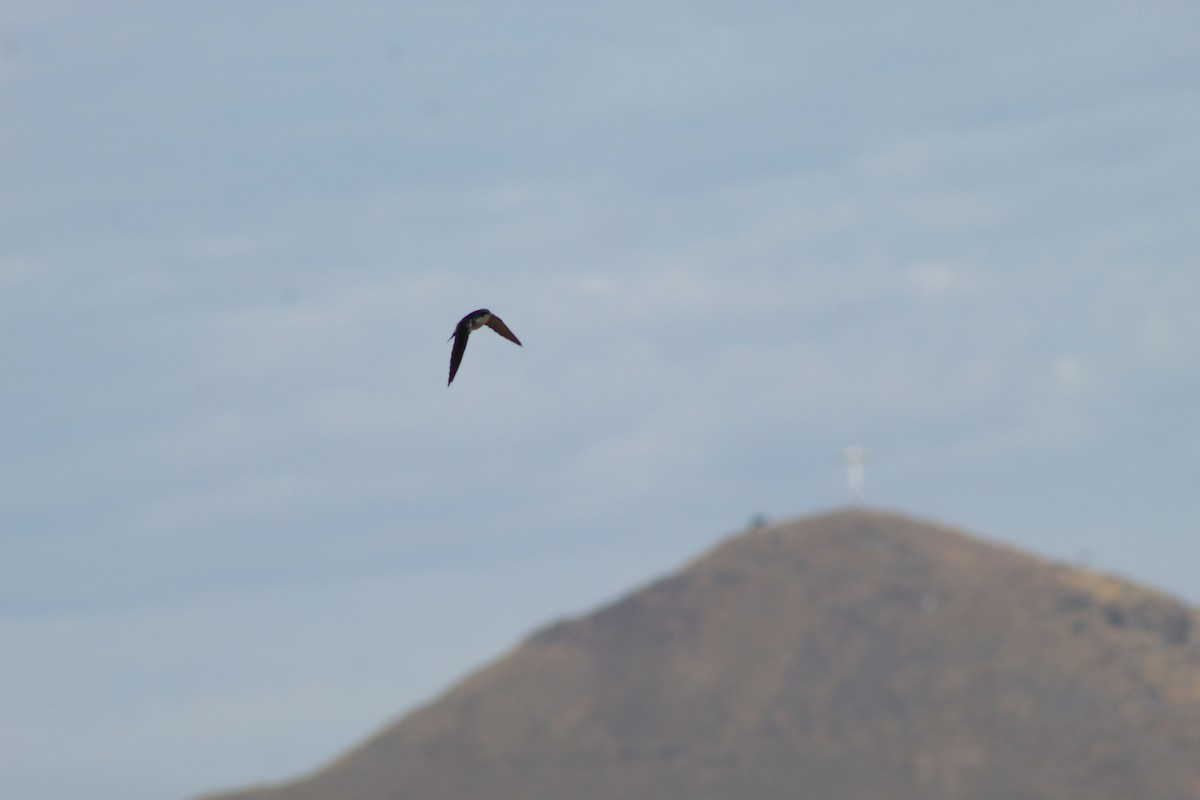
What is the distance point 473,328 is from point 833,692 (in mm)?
117562

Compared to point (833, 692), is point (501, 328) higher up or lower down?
lower down

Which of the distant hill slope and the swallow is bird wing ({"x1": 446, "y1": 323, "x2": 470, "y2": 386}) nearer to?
the swallow

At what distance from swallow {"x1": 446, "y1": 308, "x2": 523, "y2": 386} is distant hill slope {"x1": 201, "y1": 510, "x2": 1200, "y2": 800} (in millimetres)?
104760

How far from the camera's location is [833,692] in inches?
5689

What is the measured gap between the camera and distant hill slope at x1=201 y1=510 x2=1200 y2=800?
439ft

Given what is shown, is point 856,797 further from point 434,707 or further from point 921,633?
point 434,707

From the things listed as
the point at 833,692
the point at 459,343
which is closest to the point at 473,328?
the point at 459,343

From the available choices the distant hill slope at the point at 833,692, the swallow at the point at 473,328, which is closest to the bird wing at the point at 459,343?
the swallow at the point at 473,328

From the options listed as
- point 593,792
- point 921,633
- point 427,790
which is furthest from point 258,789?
point 921,633

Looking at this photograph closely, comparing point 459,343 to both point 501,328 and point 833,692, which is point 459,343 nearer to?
point 501,328

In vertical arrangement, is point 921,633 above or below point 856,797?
above

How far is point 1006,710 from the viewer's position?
13888cm

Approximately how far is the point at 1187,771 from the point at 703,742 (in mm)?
30976

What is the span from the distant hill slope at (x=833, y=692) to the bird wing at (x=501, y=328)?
344 ft
